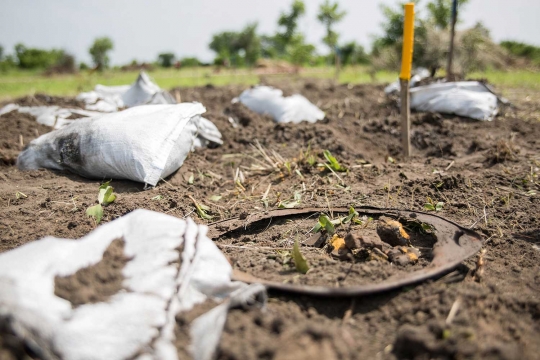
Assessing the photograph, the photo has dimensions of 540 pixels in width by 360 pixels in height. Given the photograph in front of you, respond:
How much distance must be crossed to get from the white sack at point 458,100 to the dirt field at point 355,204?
0.49 ft

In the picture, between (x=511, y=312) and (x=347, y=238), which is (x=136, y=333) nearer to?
(x=347, y=238)

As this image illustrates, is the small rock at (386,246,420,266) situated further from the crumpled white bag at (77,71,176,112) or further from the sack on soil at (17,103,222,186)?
the crumpled white bag at (77,71,176,112)

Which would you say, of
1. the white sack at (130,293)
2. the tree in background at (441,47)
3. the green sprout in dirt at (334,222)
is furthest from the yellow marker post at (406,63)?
the tree in background at (441,47)

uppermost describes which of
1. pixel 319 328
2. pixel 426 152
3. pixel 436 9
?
pixel 436 9

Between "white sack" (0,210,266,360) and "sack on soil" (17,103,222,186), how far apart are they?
151 centimetres

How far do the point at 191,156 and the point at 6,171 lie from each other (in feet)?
5.36

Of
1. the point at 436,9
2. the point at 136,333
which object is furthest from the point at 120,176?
the point at 436,9

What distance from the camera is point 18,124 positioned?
4789mm

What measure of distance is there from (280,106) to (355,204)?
2.87 m

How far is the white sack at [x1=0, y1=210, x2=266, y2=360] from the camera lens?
1.21 meters

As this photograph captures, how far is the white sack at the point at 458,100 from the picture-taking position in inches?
210

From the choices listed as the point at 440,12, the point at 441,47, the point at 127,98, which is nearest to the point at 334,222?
the point at 127,98

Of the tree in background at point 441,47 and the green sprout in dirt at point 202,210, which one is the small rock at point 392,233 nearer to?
the green sprout in dirt at point 202,210

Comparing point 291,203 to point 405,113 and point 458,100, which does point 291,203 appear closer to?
point 405,113
